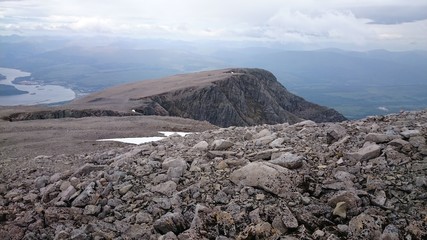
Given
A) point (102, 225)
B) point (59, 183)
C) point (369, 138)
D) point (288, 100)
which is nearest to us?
point (102, 225)

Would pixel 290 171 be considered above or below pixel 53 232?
above

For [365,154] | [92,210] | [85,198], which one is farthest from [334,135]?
[85,198]

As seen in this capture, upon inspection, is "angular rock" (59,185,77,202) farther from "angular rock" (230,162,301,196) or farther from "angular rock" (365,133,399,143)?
"angular rock" (365,133,399,143)

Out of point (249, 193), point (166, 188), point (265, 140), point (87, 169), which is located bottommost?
point (87, 169)

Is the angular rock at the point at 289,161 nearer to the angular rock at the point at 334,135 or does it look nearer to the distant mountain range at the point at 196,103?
the angular rock at the point at 334,135

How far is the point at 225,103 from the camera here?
78.0 meters

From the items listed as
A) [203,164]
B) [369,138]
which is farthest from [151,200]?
→ [369,138]

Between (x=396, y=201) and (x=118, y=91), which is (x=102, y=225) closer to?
(x=396, y=201)

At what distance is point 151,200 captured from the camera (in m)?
9.31

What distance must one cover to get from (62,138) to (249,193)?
82.0ft

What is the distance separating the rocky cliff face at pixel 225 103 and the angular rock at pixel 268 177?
161ft

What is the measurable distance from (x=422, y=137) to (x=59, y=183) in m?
10.5

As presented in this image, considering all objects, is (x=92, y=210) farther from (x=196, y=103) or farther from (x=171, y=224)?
(x=196, y=103)

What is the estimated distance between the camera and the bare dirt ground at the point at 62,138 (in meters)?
15.6
